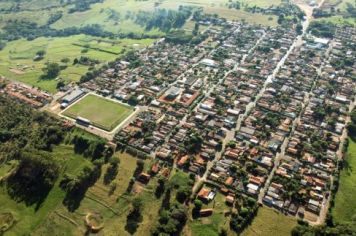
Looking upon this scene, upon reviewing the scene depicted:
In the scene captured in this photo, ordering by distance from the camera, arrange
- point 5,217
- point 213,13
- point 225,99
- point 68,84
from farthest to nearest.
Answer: point 213,13 → point 68,84 → point 225,99 → point 5,217

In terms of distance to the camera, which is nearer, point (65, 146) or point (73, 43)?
point (65, 146)

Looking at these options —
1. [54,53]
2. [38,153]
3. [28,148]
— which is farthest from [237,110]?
[54,53]

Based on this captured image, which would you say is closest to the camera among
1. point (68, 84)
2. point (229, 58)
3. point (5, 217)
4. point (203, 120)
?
point (5, 217)

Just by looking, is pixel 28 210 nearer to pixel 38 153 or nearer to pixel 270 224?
pixel 38 153

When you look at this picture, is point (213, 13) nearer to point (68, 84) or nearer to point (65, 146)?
point (68, 84)

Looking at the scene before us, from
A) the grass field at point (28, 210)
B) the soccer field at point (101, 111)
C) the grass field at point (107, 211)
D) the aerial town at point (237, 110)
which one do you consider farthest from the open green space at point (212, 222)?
the soccer field at point (101, 111)

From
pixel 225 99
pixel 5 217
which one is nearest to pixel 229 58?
pixel 225 99

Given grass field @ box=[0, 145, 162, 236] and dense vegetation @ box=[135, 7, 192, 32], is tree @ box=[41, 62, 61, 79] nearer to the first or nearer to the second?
dense vegetation @ box=[135, 7, 192, 32]
